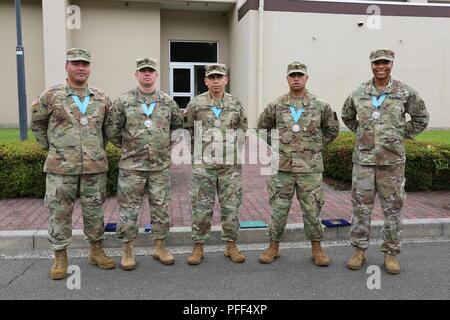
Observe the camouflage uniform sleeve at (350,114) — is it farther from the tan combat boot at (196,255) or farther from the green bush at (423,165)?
the green bush at (423,165)

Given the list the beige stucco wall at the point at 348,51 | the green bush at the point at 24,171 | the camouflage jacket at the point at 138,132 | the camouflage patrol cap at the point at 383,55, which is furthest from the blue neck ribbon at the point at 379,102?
the beige stucco wall at the point at 348,51

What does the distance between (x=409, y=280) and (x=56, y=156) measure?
3343 millimetres

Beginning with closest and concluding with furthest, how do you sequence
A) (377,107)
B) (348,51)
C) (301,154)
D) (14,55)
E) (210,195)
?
(377,107) < (301,154) < (210,195) < (348,51) < (14,55)

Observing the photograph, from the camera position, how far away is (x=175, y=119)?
4395 millimetres

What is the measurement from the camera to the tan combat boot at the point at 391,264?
403 centimetres

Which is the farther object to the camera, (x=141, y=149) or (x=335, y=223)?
(x=335, y=223)

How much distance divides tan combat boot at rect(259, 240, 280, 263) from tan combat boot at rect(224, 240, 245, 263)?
198mm

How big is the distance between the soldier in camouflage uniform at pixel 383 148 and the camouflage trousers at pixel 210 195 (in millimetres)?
1170

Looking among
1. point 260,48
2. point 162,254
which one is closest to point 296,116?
point 162,254

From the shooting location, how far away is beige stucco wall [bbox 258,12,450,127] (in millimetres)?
13844

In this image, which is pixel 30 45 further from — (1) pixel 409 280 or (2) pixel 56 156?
(1) pixel 409 280

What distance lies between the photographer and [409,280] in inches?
153

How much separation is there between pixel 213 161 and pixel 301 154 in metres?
0.85

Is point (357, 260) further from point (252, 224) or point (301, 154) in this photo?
point (252, 224)
